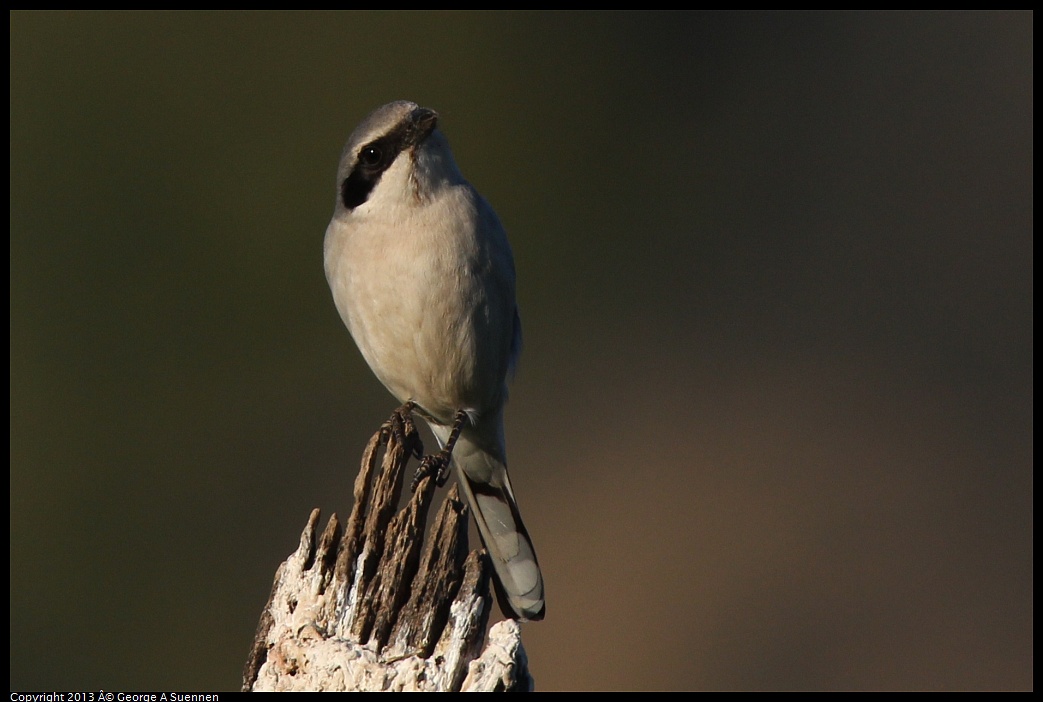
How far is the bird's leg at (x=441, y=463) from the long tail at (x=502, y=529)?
13cm

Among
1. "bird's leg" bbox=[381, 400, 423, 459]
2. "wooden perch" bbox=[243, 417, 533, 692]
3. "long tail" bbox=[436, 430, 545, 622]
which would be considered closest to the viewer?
"wooden perch" bbox=[243, 417, 533, 692]

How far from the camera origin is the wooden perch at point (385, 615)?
292 cm

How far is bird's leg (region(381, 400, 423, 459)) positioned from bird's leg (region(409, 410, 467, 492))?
0.29 feet

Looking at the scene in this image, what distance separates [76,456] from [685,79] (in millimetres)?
7768

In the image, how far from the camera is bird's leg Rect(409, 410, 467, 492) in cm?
410

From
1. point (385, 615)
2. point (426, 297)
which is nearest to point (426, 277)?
point (426, 297)

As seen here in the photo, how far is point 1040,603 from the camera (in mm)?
7988

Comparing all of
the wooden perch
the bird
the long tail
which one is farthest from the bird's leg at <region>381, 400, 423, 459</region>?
the wooden perch

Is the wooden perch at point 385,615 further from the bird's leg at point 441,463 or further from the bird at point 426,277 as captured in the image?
the bird at point 426,277

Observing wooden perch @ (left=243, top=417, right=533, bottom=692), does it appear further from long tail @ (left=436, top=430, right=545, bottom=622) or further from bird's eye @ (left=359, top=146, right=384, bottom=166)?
bird's eye @ (left=359, top=146, right=384, bottom=166)

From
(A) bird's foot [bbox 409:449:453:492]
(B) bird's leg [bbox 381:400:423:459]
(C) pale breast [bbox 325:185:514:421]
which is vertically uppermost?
(C) pale breast [bbox 325:185:514:421]

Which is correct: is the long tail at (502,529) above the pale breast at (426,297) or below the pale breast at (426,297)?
below

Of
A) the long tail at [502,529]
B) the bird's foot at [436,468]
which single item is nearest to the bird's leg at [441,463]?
the bird's foot at [436,468]

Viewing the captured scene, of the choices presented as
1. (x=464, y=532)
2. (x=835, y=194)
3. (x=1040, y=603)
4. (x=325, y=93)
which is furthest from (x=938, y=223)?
(x=464, y=532)
